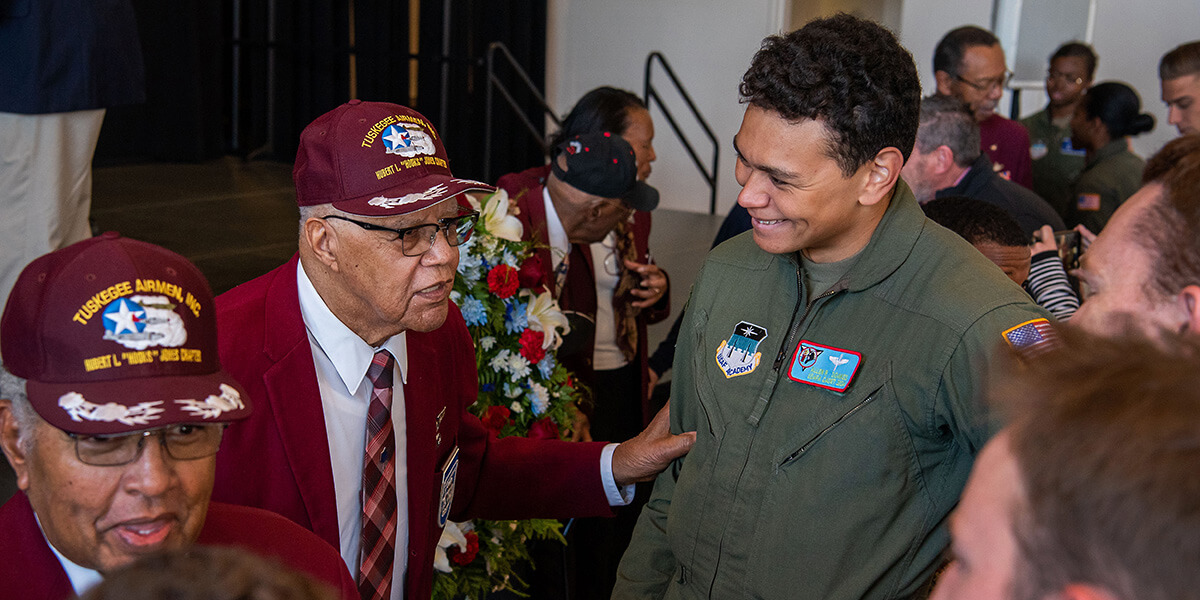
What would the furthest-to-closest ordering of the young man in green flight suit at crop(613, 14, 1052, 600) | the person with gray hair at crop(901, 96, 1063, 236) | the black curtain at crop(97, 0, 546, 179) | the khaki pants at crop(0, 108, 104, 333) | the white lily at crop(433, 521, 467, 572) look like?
the black curtain at crop(97, 0, 546, 179) → the person with gray hair at crop(901, 96, 1063, 236) → the khaki pants at crop(0, 108, 104, 333) → the white lily at crop(433, 521, 467, 572) → the young man in green flight suit at crop(613, 14, 1052, 600)

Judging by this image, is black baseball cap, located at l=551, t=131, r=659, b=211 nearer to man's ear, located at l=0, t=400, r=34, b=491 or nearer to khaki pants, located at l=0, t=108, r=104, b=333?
khaki pants, located at l=0, t=108, r=104, b=333

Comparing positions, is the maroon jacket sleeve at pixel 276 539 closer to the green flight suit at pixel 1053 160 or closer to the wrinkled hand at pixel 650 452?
the wrinkled hand at pixel 650 452

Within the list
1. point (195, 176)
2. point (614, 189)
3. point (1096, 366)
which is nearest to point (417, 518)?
point (1096, 366)

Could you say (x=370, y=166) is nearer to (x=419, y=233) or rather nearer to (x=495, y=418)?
(x=419, y=233)

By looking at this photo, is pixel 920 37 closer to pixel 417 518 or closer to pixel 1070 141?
pixel 1070 141

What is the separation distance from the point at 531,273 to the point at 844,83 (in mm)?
1264

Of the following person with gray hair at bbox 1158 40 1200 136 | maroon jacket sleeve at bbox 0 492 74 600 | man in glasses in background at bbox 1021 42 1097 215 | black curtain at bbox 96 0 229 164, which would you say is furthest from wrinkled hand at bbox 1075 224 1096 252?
black curtain at bbox 96 0 229 164

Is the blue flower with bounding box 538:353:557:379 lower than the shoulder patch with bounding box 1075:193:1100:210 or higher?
lower

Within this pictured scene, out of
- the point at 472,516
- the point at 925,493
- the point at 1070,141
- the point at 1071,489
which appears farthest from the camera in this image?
the point at 1070,141

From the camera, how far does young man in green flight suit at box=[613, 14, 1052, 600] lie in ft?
5.32

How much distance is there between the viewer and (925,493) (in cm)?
164

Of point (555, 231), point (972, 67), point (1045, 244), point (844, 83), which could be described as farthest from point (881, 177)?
point (972, 67)

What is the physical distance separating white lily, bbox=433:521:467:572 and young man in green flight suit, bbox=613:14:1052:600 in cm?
81

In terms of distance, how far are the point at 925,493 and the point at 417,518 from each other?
904mm
